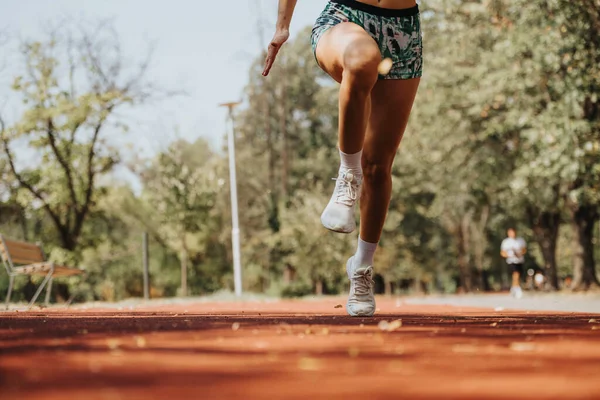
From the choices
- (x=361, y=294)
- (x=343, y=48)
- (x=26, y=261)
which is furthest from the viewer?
(x=26, y=261)

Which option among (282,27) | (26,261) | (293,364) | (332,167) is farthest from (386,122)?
(332,167)

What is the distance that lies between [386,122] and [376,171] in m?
0.28

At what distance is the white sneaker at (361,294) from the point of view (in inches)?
166

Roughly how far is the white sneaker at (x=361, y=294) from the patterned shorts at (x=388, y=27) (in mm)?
1098

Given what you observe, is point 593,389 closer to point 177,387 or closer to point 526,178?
point 177,387

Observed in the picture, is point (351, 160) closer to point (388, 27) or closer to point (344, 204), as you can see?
point (344, 204)

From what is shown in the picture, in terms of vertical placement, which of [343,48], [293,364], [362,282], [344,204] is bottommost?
[293,364]

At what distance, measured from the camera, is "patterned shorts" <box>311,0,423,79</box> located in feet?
14.0

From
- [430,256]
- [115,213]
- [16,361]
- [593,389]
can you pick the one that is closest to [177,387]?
[16,361]

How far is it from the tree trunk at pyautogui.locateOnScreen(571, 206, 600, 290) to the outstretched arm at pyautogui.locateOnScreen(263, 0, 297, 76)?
2080cm

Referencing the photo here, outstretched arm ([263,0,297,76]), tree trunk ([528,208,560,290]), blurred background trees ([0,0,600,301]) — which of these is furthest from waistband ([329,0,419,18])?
tree trunk ([528,208,560,290])

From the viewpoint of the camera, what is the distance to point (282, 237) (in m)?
36.7

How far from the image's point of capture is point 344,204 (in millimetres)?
3859

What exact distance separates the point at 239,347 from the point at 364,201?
233 centimetres
